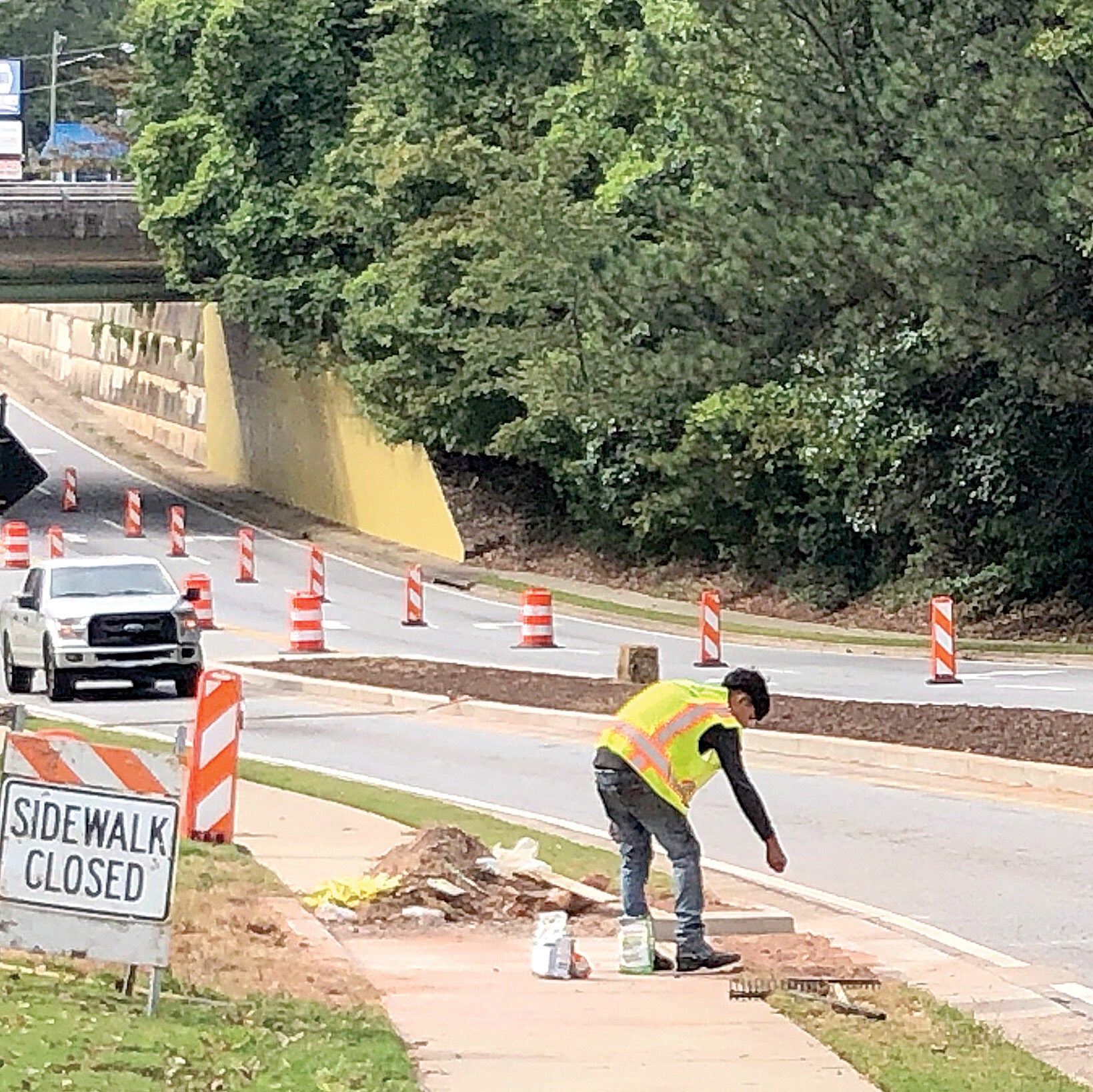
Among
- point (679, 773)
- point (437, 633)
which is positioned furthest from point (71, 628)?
point (679, 773)

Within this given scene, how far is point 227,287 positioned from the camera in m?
54.1

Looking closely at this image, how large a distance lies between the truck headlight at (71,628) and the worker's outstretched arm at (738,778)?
17.8m

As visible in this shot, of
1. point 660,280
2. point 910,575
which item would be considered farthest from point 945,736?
point 910,575

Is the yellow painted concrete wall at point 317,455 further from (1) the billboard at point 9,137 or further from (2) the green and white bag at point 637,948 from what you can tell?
(2) the green and white bag at point 637,948

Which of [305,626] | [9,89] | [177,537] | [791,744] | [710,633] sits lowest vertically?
[791,744]

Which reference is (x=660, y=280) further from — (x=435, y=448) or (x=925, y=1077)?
(x=925, y=1077)

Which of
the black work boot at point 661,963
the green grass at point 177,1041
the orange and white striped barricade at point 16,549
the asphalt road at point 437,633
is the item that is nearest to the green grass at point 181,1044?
the green grass at point 177,1041

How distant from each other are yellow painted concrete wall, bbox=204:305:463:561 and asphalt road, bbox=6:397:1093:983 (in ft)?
24.8

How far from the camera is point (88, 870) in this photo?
916 cm

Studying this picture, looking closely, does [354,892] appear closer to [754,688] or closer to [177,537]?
[754,688]

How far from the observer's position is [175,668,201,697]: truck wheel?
28.4 meters

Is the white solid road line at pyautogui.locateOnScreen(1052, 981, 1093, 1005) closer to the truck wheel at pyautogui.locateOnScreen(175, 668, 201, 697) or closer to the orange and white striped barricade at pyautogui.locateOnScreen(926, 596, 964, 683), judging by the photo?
the orange and white striped barricade at pyautogui.locateOnScreen(926, 596, 964, 683)

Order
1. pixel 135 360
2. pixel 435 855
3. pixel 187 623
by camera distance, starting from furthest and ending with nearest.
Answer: pixel 135 360
pixel 187 623
pixel 435 855

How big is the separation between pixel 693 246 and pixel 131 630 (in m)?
13.0
